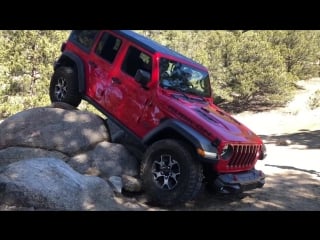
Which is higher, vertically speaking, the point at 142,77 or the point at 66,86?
the point at 142,77

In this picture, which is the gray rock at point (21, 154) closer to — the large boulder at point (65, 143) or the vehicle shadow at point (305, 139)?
the large boulder at point (65, 143)

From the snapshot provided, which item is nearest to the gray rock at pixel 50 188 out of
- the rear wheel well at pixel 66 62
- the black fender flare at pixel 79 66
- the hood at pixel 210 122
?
the hood at pixel 210 122

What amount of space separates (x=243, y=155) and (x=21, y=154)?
12.3ft

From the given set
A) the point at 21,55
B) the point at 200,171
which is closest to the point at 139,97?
the point at 200,171

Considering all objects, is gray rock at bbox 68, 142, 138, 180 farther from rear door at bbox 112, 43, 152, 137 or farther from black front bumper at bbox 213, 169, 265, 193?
black front bumper at bbox 213, 169, 265, 193

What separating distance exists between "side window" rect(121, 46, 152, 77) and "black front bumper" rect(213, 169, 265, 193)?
7.93 feet

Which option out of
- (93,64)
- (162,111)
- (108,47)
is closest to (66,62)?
(93,64)

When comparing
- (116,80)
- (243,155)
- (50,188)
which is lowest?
(50,188)

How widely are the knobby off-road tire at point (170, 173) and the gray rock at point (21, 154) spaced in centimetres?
171

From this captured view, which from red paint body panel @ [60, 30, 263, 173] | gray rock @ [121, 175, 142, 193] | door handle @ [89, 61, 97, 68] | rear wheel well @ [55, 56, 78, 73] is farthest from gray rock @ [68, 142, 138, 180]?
rear wheel well @ [55, 56, 78, 73]

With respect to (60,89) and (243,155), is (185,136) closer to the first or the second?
(243,155)

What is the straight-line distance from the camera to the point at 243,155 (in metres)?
6.90

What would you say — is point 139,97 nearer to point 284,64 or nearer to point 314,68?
point 284,64

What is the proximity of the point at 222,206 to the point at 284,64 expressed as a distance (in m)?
21.4
